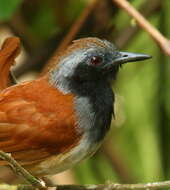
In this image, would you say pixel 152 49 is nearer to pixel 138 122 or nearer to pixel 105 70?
pixel 138 122

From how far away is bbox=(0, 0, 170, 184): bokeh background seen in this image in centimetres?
519

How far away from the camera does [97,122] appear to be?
157 inches

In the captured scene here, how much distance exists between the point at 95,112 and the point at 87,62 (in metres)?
0.33

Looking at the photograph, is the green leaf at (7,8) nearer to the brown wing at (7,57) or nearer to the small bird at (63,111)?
the brown wing at (7,57)

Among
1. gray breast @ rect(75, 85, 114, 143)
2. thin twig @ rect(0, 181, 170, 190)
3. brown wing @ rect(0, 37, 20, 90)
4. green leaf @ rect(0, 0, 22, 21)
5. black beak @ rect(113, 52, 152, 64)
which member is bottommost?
thin twig @ rect(0, 181, 170, 190)

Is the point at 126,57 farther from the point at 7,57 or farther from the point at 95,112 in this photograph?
the point at 7,57

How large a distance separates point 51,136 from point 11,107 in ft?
0.97

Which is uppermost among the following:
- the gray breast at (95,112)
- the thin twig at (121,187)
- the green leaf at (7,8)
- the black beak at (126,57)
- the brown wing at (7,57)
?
the green leaf at (7,8)

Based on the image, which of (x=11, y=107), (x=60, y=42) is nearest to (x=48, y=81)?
(x=11, y=107)

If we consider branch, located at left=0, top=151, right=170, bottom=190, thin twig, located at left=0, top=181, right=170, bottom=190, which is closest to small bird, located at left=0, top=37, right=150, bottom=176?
thin twig, located at left=0, top=181, right=170, bottom=190

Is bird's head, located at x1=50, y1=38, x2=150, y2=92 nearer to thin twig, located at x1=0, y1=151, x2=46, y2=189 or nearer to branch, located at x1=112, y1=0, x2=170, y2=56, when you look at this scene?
branch, located at x1=112, y1=0, x2=170, y2=56

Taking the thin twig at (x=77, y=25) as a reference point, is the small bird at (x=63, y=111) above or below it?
below

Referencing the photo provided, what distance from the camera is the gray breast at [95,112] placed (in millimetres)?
3926

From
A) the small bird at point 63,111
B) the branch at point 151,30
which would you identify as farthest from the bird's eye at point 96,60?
the branch at point 151,30
